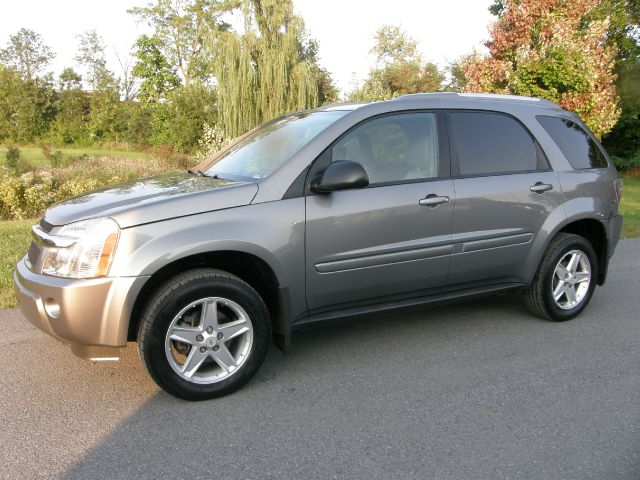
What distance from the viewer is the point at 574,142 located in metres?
4.84

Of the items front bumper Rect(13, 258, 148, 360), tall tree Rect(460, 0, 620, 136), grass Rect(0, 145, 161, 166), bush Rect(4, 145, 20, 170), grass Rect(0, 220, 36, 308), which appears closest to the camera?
front bumper Rect(13, 258, 148, 360)

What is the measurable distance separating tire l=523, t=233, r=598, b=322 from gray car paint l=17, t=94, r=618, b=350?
182 mm

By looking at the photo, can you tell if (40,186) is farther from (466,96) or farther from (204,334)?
(466,96)

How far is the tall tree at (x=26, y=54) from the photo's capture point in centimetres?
6362

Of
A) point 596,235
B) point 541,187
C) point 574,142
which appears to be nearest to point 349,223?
point 541,187

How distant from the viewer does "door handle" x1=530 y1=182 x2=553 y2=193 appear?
4.41m

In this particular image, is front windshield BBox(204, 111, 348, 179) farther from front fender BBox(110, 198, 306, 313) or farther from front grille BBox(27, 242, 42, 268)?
front grille BBox(27, 242, 42, 268)

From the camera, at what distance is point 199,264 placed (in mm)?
3439

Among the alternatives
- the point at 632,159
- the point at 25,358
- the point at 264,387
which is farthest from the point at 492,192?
the point at 632,159

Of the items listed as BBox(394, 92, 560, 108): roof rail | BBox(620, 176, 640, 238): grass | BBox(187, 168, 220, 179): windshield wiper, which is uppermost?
BBox(394, 92, 560, 108): roof rail

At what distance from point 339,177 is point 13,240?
231 inches

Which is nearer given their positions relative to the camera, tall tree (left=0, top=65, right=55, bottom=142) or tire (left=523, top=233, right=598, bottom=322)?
tire (left=523, top=233, right=598, bottom=322)

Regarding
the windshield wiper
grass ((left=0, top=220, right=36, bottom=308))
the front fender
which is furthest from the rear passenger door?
grass ((left=0, top=220, right=36, bottom=308))

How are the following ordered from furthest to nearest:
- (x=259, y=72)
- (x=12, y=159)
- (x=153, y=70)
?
(x=153, y=70) < (x=259, y=72) < (x=12, y=159)
